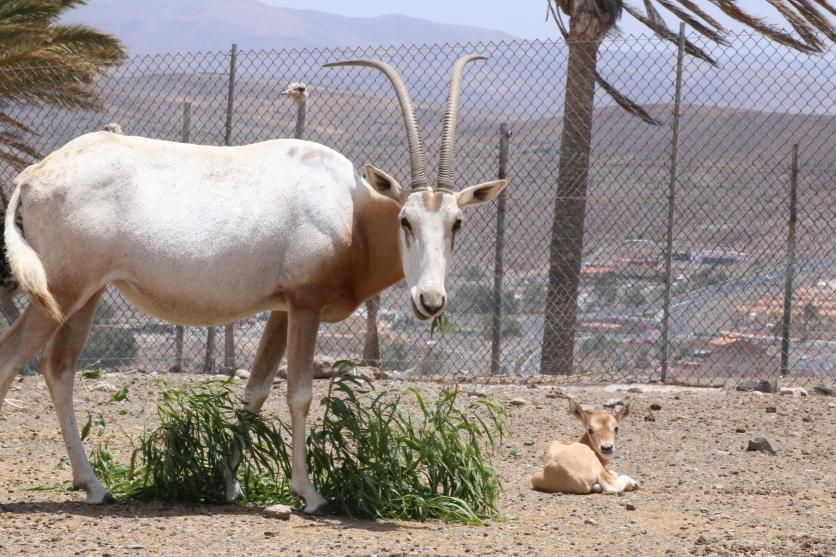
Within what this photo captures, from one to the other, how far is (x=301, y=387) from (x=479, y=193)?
1.26 metres

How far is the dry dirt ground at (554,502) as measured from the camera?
555cm

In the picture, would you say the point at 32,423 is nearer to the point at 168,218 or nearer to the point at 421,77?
the point at 168,218

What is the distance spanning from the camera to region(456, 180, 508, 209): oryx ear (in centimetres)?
633

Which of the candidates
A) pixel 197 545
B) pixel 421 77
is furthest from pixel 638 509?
pixel 421 77

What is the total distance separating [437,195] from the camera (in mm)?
6102

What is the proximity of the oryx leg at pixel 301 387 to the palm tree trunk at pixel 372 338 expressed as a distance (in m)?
4.91

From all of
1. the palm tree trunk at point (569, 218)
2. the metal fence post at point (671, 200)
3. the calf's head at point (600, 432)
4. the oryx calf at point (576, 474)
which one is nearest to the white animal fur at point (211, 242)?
the oryx calf at point (576, 474)

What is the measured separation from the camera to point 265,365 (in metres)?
6.68

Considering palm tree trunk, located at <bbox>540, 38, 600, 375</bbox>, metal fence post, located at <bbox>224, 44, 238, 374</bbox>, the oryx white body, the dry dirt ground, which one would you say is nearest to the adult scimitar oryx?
the oryx white body

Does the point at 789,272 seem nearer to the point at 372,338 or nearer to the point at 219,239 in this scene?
the point at 372,338

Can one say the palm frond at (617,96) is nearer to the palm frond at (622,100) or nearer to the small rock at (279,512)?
the palm frond at (622,100)

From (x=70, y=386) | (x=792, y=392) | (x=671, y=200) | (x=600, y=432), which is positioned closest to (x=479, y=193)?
(x=600, y=432)

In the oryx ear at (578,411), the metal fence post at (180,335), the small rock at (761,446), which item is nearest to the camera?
the oryx ear at (578,411)

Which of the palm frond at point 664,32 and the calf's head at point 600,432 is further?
the palm frond at point 664,32
